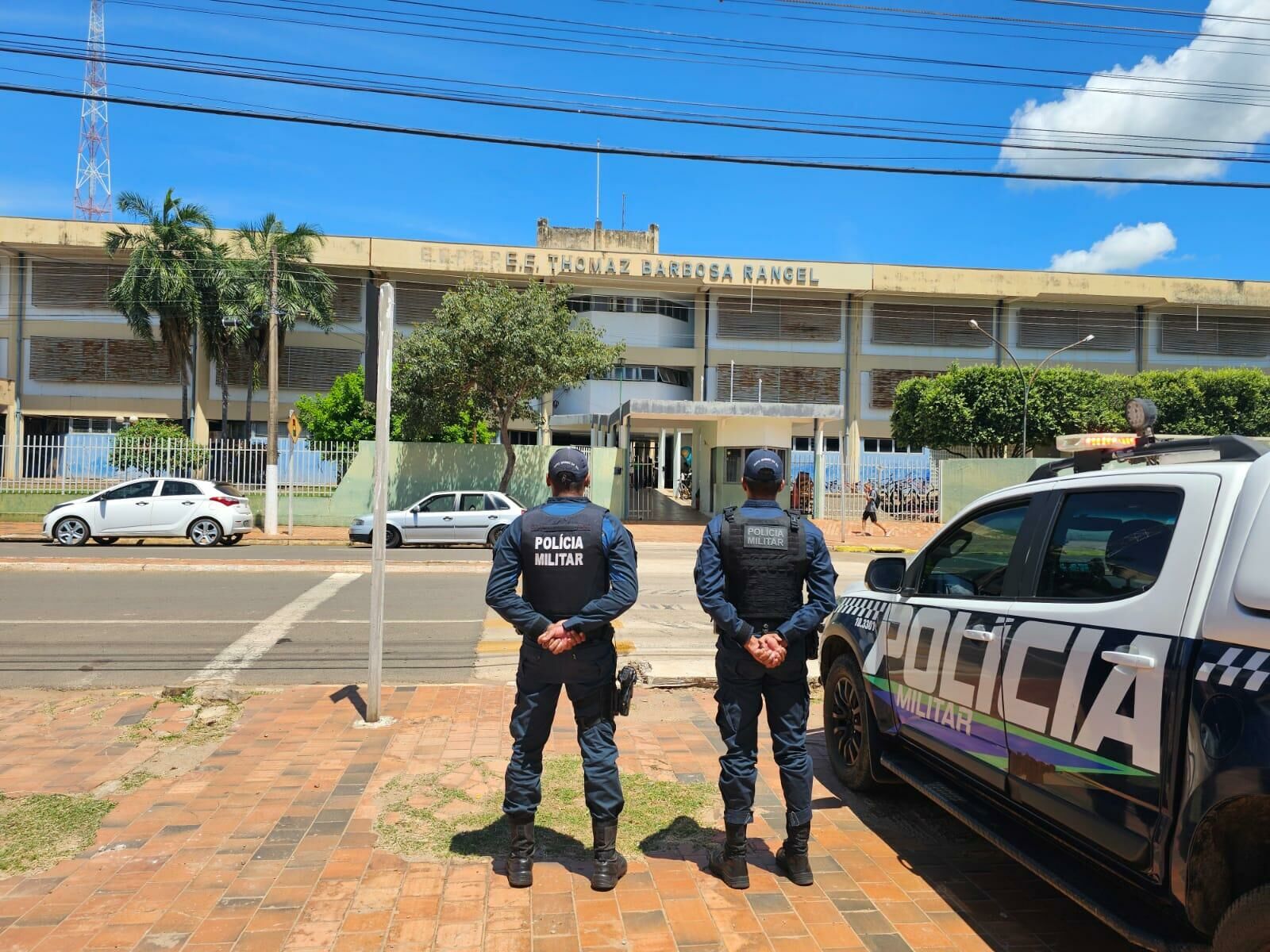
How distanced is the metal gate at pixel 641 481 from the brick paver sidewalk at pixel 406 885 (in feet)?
71.1

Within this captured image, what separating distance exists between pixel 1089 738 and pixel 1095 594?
1.64 ft

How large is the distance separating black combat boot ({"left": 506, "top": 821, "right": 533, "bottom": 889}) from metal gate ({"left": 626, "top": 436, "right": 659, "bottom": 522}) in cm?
2265

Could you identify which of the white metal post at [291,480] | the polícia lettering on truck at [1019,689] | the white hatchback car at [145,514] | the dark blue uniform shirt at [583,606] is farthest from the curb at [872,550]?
the dark blue uniform shirt at [583,606]

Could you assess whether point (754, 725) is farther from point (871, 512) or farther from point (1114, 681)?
point (871, 512)

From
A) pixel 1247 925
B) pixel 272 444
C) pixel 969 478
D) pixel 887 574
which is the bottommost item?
pixel 1247 925

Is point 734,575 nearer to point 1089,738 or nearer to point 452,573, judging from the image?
point 1089,738

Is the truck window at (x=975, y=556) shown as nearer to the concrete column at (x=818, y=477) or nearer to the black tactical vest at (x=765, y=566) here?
the black tactical vest at (x=765, y=566)

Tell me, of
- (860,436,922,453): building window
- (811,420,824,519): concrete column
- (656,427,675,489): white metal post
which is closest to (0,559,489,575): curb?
(811,420,824,519): concrete column

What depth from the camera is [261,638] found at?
28.2 feet

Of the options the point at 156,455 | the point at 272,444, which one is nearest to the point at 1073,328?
the point at 272,444

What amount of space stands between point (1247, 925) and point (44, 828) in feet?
15.3

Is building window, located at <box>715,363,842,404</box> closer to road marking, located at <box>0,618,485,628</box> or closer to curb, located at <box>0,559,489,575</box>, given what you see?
curb, located at <box>0,559,489,575</box>

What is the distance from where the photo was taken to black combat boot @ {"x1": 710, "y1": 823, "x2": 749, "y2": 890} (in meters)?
3.55

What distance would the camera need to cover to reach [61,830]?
400cm
